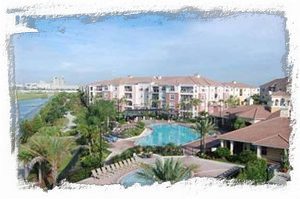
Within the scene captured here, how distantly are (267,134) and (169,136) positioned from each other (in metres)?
0.57

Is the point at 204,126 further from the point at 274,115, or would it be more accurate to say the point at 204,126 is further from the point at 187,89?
the point at 274,115

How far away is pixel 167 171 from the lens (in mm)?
2230

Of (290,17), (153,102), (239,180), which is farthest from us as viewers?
(153,102)

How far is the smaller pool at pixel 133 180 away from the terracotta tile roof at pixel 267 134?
0.54 m

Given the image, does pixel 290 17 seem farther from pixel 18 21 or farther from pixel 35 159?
pixel 35 159

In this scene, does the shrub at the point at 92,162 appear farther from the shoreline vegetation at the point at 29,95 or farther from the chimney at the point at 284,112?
the chimney at the point at 284,112

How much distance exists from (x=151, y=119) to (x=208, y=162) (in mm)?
501

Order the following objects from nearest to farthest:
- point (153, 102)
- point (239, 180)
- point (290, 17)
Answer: point (290, 17) < point (239, 180) < point (153, 102)

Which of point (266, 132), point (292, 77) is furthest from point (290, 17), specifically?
point (266, 132)

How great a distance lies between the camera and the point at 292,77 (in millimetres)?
2143

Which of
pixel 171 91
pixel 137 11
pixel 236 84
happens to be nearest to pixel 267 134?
pixel 236 84

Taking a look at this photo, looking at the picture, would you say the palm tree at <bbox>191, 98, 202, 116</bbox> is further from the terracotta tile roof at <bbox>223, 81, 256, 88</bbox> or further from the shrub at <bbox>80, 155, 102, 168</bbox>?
the shrub at <bbox>80, 155, 102, 168</bbox>

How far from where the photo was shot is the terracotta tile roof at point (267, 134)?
2.23 metres

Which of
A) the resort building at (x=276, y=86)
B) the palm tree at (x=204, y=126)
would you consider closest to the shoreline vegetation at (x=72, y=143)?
the palm tree at (x=204, y=126)
